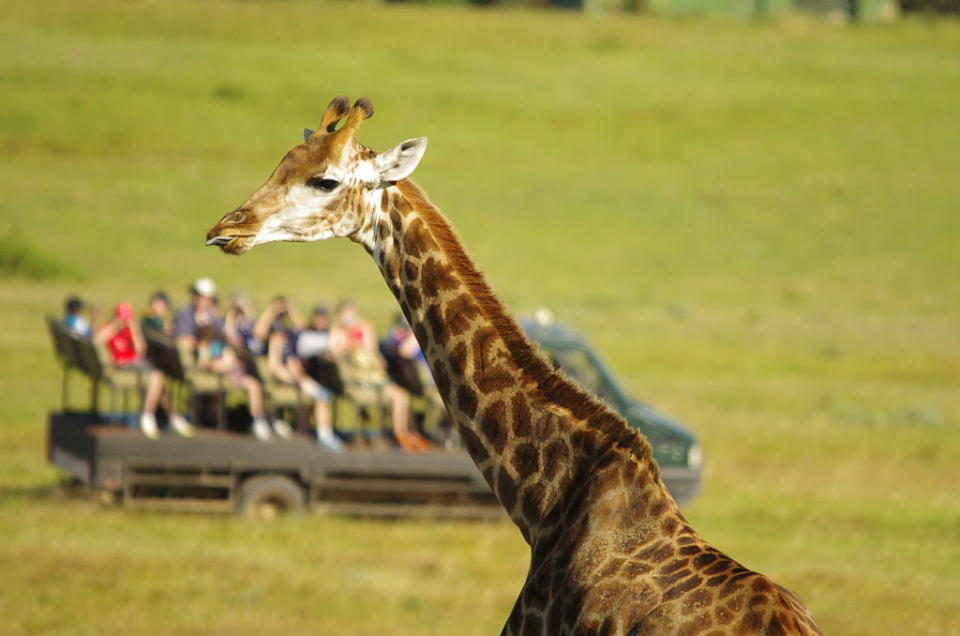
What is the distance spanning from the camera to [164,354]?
52.7ft

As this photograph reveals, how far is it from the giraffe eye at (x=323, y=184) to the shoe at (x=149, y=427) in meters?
9.14

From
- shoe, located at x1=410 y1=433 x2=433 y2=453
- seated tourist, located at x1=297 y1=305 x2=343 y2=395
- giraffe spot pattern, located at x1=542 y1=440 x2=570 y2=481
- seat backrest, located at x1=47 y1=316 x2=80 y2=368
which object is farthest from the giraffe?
seat backrest, located at x1=47 y1=316 x2=80 y2=368

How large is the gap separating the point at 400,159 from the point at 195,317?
9.86 m

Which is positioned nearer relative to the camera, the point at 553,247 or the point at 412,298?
the point at 412,298

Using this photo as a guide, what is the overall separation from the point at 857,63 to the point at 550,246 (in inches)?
1040

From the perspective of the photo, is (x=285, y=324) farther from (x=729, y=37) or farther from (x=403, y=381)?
(x=729, y=37)

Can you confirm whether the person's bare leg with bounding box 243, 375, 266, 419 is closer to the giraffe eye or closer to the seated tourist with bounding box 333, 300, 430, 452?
the seated tourist with bounding box 333, 300, 430, 452

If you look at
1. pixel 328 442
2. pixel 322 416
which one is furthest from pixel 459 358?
pixel 322 416

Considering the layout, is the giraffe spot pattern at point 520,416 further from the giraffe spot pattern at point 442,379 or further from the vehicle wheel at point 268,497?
the vehicle wheel at point 268,497

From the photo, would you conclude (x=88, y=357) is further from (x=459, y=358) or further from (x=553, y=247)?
(x=553, y=247)

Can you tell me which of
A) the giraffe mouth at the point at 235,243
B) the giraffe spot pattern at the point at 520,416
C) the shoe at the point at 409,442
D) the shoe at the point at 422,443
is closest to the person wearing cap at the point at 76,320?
the shoe at the point at 409,442

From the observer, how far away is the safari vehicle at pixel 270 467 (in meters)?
15.3

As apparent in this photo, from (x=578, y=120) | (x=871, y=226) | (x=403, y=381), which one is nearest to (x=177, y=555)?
(x=403, y=381)

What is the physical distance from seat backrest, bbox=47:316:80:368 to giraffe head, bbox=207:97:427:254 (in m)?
10.1
